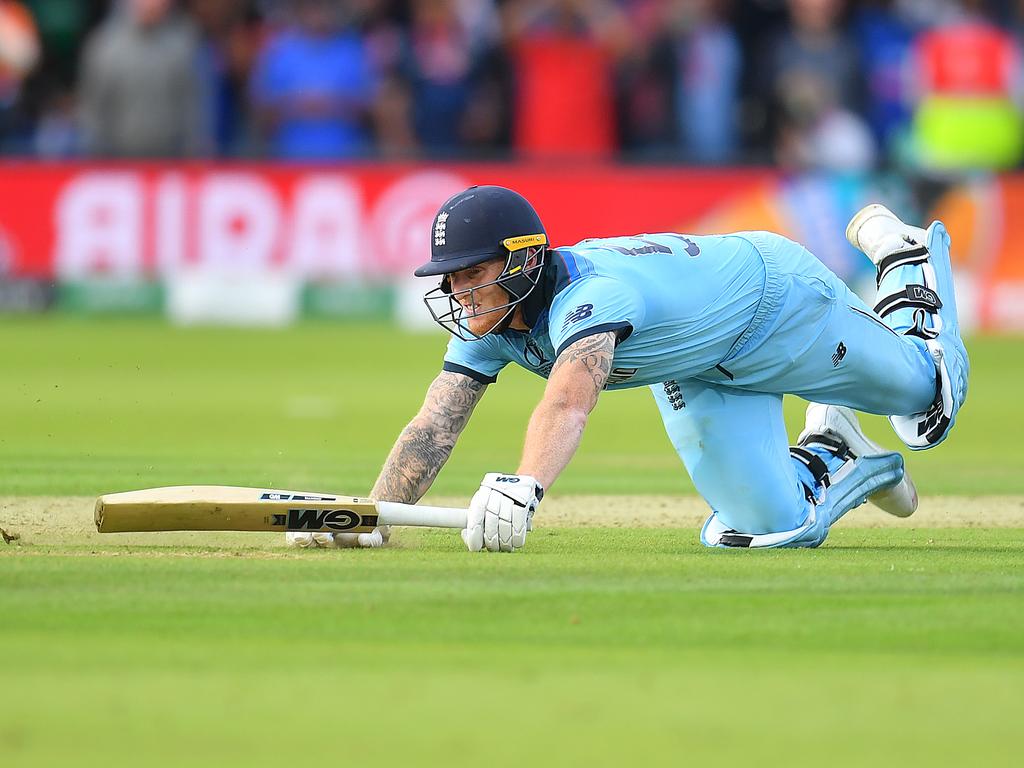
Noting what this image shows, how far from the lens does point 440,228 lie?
20.3 ft

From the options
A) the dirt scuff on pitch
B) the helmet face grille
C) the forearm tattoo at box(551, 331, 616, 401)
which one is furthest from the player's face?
the dirt scuff on pitch

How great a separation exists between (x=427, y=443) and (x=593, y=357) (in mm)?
1019

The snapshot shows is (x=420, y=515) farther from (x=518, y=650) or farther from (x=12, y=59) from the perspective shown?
(x=12, y=59)

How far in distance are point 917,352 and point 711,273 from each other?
1.24 meters

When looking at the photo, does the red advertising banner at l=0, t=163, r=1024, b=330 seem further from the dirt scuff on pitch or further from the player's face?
the player's face

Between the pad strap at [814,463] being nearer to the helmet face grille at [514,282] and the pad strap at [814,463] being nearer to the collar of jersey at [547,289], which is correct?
the collar of jersey at [547,289]

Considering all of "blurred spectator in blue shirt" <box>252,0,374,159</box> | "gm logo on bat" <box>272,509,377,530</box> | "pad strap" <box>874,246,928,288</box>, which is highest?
"blurred spectator in blue shirt" <box>252,0,374,159</box>

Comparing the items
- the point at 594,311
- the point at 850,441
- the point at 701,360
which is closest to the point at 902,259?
the point at 850,441

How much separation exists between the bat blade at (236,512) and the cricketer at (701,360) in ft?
0.92

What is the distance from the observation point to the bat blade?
613cm

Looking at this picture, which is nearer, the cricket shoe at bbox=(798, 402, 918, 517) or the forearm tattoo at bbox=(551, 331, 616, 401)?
the forearm tattoo at bbox=(551, 331, 616, 401)

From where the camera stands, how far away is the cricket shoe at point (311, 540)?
253 inches

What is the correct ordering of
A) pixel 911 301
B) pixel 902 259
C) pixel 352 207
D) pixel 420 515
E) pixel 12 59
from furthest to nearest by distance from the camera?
pixel 12 59
pixel 352 207
pixel 902 259
pixel 911 301
pixel 420 515

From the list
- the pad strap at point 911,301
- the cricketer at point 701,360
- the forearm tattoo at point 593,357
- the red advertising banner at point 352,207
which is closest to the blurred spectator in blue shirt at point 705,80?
the red advertising banner at point 352,207
